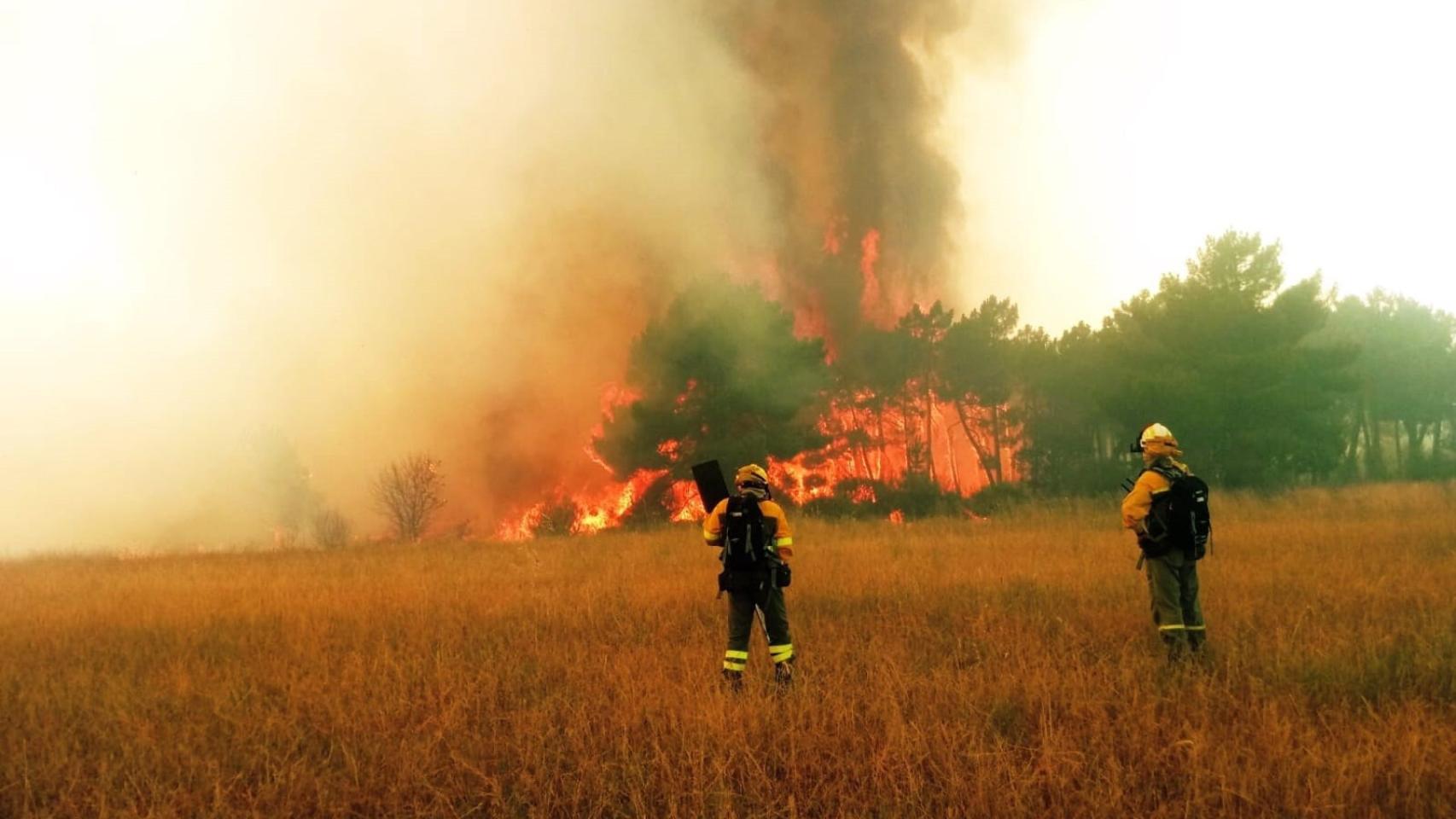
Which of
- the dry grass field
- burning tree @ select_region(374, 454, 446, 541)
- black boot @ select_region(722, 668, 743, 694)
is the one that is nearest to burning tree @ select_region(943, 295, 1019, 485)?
burning tree @ select_region(374, 454, 446, 541)

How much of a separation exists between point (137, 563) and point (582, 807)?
22.4 m

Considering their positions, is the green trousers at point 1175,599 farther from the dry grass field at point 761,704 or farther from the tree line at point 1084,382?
the tree line at point 1084,382

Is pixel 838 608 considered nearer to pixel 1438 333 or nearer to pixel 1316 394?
pixel 1316 394

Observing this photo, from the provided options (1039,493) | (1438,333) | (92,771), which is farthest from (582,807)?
(1438,333)

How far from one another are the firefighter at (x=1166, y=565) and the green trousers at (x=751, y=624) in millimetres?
3141

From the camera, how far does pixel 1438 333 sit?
40.7 m

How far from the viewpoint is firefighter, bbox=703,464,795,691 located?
20.7 ft

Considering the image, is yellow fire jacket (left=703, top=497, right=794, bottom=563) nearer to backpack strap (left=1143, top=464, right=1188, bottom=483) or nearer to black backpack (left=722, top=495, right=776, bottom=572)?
black backpack (left=722, top=495, right=776, bottom=572)

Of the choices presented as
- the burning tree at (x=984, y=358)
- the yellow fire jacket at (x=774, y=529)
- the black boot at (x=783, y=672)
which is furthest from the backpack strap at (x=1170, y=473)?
the burning tree at (x=984, y=358)

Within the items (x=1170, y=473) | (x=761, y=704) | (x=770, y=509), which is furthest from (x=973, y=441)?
(x=761, y=704)

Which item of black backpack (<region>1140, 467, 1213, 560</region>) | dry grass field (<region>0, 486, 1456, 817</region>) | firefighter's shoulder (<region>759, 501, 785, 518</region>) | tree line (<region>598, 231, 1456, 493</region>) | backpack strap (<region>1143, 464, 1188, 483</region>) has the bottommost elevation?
dry grass field (<region>0, 486, 1456, 817</region>)

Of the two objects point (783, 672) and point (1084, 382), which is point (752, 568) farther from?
point (1084, 382)

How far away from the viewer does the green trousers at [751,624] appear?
629cm

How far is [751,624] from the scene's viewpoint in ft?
21.0
